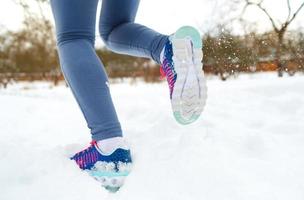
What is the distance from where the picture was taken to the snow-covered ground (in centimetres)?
97

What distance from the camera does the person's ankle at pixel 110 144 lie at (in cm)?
92

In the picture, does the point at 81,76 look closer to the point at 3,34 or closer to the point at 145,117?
the point at 145,117

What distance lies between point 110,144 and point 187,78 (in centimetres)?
25

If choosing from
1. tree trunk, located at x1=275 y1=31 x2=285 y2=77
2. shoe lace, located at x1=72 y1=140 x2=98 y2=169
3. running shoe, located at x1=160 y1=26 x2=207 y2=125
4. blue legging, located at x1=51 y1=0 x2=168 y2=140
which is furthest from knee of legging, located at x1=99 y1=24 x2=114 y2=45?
tree trunk, located at x1=275 y1=31 x2=285 y2=77

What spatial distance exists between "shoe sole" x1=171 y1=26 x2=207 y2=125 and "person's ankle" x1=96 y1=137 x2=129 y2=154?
0.16m

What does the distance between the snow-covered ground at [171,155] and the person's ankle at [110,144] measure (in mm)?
119

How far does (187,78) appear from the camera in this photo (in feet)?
3.20

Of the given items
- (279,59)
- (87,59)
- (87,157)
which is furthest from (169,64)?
(279,59)

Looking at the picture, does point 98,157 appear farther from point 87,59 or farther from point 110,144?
point 87,59

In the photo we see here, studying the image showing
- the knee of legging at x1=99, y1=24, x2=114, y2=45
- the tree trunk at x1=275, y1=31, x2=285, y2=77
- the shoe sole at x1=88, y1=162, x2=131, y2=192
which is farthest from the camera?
the tree trunk at x1=275, y1=31, x2=285, y2=77

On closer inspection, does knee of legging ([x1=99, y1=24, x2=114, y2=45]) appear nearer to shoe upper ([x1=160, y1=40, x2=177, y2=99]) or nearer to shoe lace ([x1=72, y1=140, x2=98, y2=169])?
shoe upper ([x1=160, y1=40, x2=177, y2=99])

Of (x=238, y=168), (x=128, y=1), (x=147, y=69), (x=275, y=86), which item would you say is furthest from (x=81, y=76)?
(x=147, y=69)

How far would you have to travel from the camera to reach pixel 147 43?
109 centimetres

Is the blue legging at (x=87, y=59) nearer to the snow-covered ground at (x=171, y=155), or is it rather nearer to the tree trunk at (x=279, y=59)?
the snow-covered ground at (x=171, y=155)
